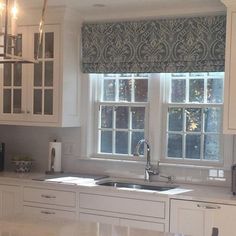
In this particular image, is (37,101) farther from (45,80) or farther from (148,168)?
(148,168)

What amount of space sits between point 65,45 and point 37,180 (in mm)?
1267

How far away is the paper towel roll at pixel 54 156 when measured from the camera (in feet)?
14.9

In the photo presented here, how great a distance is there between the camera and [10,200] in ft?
13.9

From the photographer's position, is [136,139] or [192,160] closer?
[192,160]

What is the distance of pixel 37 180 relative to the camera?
13.6 ft

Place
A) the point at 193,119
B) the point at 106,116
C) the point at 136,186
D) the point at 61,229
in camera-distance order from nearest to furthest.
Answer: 1. the point at 61,229
2. the point at 136,186
3. the point at 193,119
4. the point at 106,116

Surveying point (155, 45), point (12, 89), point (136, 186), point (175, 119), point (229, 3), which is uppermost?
point (229, 3)

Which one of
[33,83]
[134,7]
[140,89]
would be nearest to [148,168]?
[140,89]

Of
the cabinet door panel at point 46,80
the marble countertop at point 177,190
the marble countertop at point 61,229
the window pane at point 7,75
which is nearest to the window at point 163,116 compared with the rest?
the marble countertop at point 177,190

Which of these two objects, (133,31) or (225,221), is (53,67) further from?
(225,221)

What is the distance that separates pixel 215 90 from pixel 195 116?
0.30 meters

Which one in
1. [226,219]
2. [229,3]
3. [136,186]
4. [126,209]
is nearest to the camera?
[226,219]

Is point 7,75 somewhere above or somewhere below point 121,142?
above

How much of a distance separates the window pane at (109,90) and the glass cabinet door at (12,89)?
822mm
